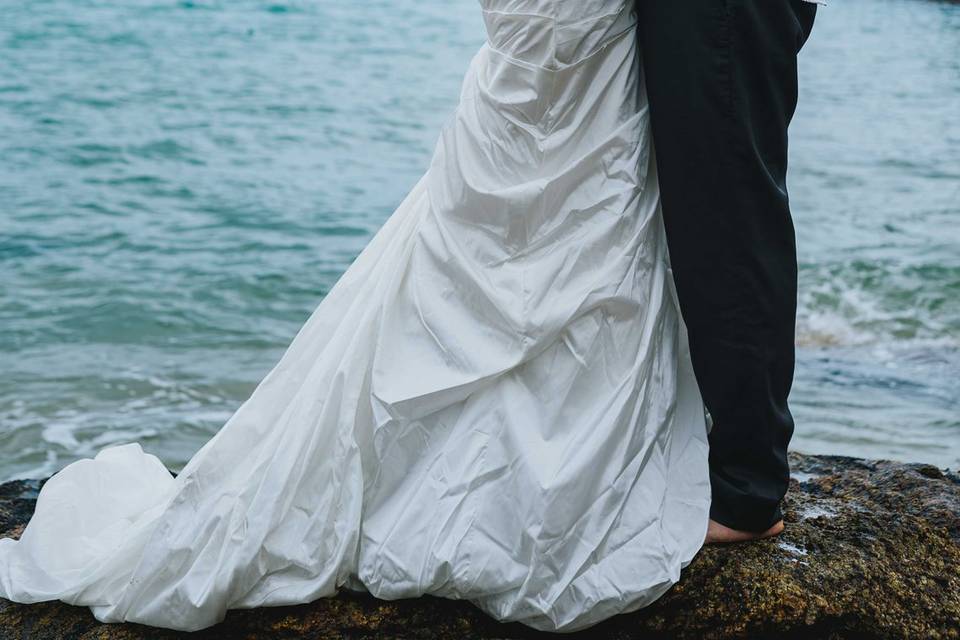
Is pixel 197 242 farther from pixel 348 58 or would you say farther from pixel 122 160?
pixel 348 58

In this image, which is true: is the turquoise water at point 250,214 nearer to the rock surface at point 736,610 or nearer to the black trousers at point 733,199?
the rock surface at point 736,610

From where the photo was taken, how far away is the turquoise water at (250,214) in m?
5.17

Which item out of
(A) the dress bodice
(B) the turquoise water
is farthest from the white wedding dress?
(B) the turquoise water

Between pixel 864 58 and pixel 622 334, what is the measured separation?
60.8 ft

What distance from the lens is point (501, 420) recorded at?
200cm

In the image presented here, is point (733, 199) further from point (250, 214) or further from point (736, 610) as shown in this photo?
point (250, 214)

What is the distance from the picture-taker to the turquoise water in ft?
17.0

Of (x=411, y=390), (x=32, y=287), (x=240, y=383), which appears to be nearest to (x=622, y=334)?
(x=411, y=390)

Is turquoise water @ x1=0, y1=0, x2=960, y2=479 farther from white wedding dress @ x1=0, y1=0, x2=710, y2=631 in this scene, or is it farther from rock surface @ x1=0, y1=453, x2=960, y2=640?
white wedding dress @ x1=0, y1=0, x2=710, y2=631

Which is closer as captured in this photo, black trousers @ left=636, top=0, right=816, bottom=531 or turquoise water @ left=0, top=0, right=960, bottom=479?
black trousers @ left=636, top=0, right=816, bottom=531

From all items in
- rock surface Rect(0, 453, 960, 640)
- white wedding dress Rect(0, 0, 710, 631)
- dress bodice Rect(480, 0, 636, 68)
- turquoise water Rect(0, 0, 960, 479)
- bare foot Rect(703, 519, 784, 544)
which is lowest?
turquoise water Rect(0, 0, 960, 479)

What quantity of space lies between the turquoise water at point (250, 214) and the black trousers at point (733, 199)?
268 cm

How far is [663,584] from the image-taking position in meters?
1.98

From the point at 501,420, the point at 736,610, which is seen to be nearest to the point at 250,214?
the point at 501,420
